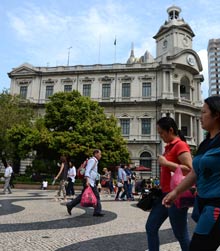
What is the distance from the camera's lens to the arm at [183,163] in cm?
326

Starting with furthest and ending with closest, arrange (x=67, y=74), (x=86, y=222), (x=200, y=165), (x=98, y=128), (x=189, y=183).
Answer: (x=67, y=74) → (x=98, y=128) → (x=86, y=222) → (x=189, y=183) → (x=200, y=165)

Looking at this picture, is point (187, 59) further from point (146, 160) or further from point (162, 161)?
point (162, 161)

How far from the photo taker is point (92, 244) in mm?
4914

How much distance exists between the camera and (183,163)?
335 centimetres

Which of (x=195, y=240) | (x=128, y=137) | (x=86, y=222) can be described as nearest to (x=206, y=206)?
(x=195, y=240)

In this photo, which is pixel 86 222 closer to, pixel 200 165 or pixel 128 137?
pixel 200 165

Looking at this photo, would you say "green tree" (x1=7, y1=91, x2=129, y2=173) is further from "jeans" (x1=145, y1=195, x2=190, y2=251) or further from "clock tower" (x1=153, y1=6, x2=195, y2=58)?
"jeans" (x1=145, y1=195, x2=190, y2=251)

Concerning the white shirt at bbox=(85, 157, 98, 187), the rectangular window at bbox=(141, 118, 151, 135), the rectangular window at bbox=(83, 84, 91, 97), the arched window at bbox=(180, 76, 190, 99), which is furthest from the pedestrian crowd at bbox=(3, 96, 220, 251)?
the arched window at bbox=(180, 76, 190, 99)

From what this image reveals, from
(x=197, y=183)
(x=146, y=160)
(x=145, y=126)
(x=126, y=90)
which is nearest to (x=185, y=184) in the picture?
(x=197, y=183)

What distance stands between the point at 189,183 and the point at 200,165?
1.00ft

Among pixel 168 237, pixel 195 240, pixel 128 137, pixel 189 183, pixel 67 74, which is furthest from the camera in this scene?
pixel 67 74

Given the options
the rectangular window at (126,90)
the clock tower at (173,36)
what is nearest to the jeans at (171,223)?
the rectangular window at (126,90)

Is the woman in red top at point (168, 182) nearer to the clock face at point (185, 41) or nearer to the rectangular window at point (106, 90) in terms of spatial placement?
the rectangular window at point (106, 90)

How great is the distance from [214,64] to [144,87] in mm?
103606
